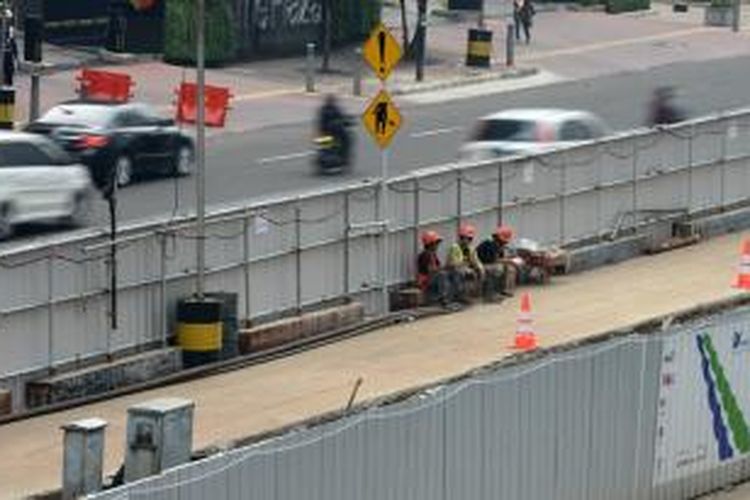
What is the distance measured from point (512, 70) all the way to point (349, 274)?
34.8 meters

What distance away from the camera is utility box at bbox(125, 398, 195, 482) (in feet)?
73.4

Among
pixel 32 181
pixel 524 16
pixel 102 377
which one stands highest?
pixel 524 16

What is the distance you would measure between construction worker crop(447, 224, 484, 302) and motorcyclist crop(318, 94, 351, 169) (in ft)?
42.1

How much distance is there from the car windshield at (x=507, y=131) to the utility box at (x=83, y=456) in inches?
1029

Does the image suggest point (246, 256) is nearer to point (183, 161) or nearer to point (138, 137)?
point (138, 137)

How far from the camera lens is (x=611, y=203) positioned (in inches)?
1731

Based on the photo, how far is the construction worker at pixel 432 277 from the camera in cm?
3819

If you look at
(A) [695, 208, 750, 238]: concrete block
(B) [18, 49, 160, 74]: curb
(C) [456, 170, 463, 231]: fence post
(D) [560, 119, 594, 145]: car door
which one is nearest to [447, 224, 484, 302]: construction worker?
(C) [456, 170, 463, 231]: fence post

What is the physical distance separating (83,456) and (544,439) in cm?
557

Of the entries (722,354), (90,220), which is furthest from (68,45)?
(722,354)

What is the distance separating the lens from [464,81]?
68.5 m

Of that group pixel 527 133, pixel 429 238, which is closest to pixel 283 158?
pixel 527 133

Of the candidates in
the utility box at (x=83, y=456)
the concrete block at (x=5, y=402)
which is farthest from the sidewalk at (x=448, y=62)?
the utility box at (x=83, y=456)

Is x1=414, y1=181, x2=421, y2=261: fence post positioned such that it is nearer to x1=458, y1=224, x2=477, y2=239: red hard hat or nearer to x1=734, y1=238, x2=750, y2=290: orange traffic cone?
x1=458, y1=224, x2=477, y2=239: red hard hat
